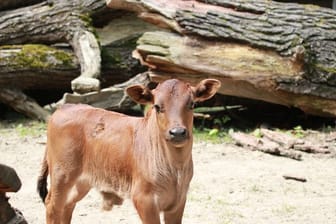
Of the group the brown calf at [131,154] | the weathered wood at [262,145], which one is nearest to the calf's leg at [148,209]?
the brown calf at [131,154]

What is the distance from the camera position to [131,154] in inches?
191

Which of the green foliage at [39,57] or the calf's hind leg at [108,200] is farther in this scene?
the green foliage at [39,57]

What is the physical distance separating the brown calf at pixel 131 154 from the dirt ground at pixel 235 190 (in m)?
1.05

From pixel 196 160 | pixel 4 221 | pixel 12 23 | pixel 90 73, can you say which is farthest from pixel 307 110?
pixel 4 221

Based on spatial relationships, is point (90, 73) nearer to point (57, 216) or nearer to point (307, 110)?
point (307, 110)

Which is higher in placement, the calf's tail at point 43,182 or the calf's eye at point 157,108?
the calf's eye at point 157,108

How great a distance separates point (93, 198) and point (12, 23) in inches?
190

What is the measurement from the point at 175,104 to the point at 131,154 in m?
0.59

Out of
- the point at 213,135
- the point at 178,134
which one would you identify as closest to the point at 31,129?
the point at 213,135

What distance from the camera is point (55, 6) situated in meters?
10.9

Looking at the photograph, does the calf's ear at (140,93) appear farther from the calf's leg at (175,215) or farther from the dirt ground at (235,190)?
the dirt ground at (235,190)

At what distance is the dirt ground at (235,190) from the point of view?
6180 millimetres

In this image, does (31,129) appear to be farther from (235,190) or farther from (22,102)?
(235,190)

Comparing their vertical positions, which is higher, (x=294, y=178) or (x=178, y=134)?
(x=178, y=134)
